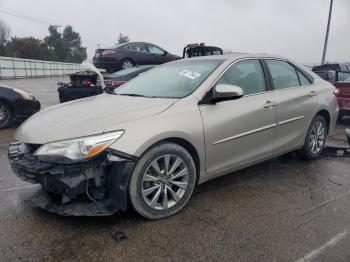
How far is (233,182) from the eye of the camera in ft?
12.9

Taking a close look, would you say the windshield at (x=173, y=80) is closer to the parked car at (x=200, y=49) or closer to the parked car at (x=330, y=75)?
the parked car at (x=200, y=49)

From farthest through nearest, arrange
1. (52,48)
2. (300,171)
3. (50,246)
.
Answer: (52,48) → (300,171) → (50,246)

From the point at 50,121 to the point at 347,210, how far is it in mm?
3018

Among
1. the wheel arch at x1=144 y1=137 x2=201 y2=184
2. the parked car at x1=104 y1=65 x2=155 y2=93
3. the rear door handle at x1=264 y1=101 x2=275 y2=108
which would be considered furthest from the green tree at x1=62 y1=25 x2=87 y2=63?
the wheel arch at x1=144 y1=137 x2=201 y2=184

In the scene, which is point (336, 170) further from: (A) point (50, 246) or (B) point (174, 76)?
(A) point (50, 246)

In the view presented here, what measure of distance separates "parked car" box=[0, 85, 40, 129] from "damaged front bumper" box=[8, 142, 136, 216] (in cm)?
462

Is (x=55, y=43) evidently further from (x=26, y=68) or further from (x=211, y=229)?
(x=211, y=229)

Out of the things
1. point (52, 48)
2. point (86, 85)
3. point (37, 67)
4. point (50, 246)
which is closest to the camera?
point (50, 246)

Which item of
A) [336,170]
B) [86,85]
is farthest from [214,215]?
[86,85]

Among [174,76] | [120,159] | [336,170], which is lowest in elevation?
[336,170]

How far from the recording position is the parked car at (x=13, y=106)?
22.9ft

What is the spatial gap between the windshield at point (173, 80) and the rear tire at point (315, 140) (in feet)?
6.10

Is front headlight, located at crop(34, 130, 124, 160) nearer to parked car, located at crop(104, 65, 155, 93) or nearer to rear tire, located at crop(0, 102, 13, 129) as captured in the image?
rear tire, located at crop(0, 102, 13, 129)

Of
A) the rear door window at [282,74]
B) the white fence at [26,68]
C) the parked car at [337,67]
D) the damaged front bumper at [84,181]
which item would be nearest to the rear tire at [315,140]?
the rear door window at [282,74]
